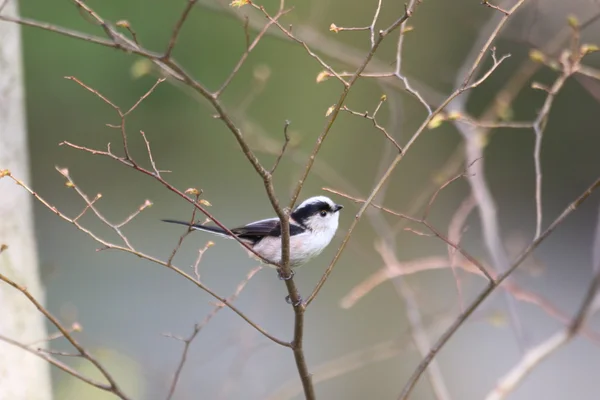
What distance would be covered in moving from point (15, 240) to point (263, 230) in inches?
40.7

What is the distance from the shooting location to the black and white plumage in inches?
111

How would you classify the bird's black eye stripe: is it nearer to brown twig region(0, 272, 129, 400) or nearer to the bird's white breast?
the bird's white breast

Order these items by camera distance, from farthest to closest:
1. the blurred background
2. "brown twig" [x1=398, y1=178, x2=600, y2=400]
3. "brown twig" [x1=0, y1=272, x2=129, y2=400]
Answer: the blurred background → "brown twig" [x1=398, y1=178, x2=600, y2=400] → "brown twig" [x1=0, y1=272, x2=129, y2=400]

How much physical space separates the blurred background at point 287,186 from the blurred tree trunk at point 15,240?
2771 millimetres

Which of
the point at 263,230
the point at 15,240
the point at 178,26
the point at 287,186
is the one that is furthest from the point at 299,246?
the point at 287,186

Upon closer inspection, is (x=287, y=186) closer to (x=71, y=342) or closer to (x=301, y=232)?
(x=301, y=232)

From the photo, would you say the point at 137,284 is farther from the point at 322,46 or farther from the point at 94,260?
the point at 322,46

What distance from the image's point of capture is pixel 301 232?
2.96 meters

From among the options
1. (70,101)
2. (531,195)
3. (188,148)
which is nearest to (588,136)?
(531,195)

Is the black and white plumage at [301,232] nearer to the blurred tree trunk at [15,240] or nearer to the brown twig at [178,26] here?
the blurred tree trunk at [15,240]

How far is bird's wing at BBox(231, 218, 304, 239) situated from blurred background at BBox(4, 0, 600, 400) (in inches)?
99.4

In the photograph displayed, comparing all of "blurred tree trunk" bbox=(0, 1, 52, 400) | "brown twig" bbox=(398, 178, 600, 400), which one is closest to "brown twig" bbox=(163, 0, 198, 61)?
"brown twig" bbox=(398, 178, 600, 400)

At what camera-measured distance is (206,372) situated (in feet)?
20.8

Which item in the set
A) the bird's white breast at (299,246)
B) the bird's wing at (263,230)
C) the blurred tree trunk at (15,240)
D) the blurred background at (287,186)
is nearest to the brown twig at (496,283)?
the bird's white breast at (299,246)
